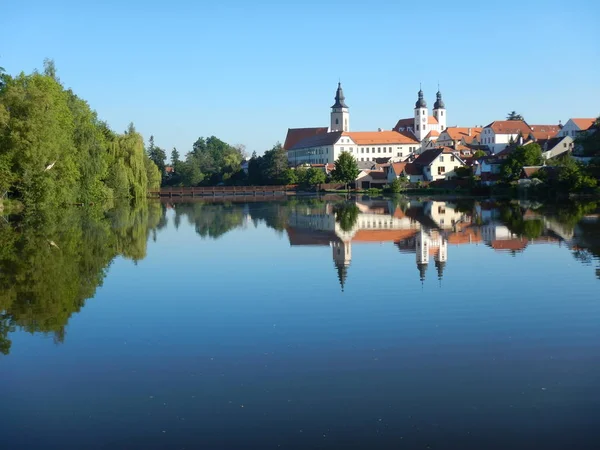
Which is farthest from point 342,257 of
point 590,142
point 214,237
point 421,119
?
point 421,119

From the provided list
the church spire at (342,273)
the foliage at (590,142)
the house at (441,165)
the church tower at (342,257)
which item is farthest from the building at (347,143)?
the church spire at (342,273)

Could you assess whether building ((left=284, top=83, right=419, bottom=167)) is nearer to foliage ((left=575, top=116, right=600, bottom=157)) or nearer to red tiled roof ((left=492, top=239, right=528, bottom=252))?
foliage ((left=575, top=116, right=600, bottom=157))

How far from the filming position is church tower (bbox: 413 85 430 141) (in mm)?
131500

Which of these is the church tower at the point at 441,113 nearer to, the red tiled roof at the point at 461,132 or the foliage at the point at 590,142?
the red tiled roof at the point at 461,132

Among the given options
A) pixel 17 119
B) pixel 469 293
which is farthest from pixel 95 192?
pixel 469 293

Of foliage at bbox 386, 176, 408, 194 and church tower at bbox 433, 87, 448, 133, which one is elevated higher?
church tower at bbox 433, 87, 448, 133

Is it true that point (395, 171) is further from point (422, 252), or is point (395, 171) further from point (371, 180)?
point (422, 252)

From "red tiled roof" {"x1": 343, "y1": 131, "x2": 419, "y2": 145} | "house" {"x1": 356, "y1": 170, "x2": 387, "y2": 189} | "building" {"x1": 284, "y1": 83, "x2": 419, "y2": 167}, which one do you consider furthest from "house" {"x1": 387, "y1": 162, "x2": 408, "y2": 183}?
"red tiled roof" {"x1": 343, "y1": 131, "x2": 419, "y2": 145}

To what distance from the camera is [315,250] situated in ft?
74.0

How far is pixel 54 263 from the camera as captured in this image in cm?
1884

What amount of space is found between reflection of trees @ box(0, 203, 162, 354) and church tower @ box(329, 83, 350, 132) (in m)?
100

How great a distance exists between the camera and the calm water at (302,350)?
7.29 meters

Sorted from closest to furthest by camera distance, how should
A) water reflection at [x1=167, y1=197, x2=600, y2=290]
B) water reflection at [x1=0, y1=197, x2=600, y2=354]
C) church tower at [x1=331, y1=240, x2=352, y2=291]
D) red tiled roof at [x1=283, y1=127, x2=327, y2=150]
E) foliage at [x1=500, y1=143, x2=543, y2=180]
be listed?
water reflection at [x1=0, y1=197, x2=600, y2=354] → church tower at [x1=331, y1=240, x2=352, y2=291] → water reflection at [x1=167, y1=197, x2=600, y2=290] → foliage at [x1=500, y1=143, x2=543, y2=180] → red tiled roof at [x1=283, y1=127, x2=327, y2=150]

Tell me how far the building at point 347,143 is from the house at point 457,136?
528cm
